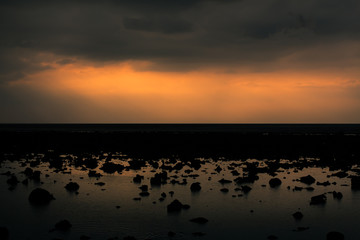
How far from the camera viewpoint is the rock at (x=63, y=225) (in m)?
16.4

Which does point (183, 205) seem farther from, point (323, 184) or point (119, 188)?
point (323, 184)

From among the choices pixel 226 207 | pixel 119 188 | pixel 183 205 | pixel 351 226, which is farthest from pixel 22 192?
pixel 351 226

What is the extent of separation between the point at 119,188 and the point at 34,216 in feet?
25.1

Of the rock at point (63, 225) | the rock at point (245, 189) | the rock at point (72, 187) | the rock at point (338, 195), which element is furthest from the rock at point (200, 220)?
the rock at point (72, 187)

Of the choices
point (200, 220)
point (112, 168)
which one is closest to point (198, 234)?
point (200, 220)

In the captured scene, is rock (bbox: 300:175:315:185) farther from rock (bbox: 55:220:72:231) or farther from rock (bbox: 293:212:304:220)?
rock (bbox: 55:220:72:231)

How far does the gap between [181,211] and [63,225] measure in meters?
5.88

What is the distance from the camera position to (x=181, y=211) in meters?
19.2

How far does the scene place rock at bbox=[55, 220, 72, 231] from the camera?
16380 millimetres

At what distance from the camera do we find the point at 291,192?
24.3m

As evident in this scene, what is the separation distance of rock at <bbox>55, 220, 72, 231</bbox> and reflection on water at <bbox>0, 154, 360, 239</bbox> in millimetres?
256

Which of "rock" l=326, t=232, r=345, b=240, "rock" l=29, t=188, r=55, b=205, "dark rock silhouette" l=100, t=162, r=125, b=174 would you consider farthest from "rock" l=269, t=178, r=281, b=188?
"rock" l=29, t=188, r=55, b=205

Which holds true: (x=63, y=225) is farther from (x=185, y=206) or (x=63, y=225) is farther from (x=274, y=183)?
(x=274, y=183)

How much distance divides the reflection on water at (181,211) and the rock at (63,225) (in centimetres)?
26
